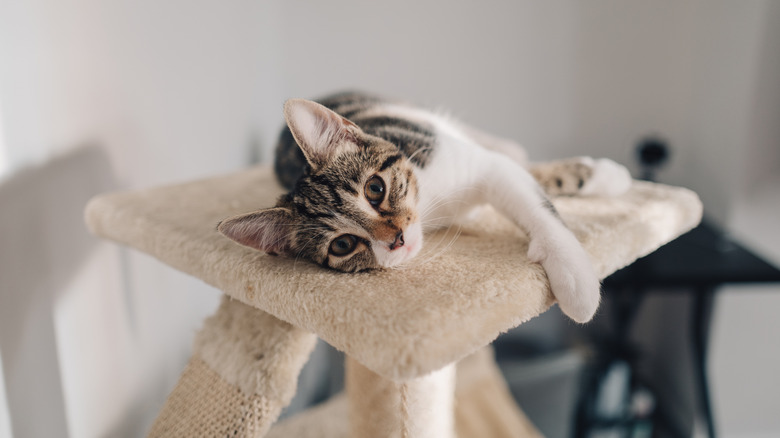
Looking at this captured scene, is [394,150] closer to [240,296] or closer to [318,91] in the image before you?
[240,296]

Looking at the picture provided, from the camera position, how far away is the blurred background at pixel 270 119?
2.78 feet

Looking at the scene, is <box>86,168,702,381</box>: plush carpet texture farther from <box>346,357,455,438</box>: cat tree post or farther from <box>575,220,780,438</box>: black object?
<box>575,220,780,438</box>: black object

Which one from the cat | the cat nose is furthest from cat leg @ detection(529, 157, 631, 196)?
the cat nose

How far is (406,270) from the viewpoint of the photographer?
2.34ft

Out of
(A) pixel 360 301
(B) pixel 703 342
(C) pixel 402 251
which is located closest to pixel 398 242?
(C) pixel 402 251

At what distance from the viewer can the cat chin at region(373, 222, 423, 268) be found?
2.31ft

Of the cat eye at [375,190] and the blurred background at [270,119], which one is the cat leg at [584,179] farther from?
the blurred background at [270,119]

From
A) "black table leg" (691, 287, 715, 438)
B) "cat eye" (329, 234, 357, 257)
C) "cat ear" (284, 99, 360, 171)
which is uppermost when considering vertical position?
"cat ear" (284, 99, 360, 171)

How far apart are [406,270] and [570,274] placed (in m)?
0.22

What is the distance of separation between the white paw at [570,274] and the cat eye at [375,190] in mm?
235

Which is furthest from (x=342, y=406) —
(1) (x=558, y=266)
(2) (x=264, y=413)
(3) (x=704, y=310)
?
(3) (x=704, y=310)

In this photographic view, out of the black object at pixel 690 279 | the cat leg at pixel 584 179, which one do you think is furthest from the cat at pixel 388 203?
the black object at pixel 690 279

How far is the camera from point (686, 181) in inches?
83.2

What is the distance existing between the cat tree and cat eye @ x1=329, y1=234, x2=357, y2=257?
0.13ft
